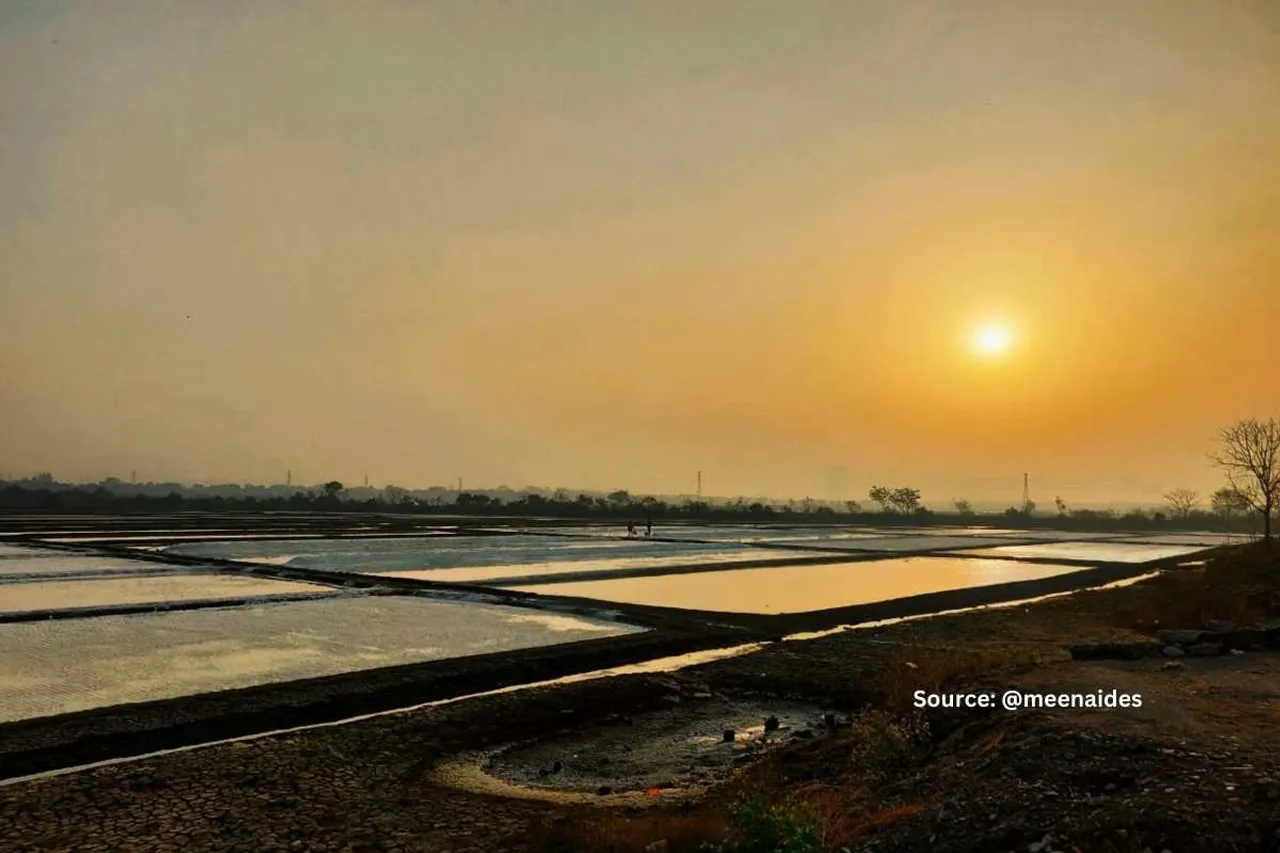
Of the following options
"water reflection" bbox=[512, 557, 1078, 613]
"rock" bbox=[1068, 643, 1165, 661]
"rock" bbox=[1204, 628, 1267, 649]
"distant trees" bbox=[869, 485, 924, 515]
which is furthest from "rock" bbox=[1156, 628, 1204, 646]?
"distant trees" bbox=[869, 485, 924, 515]

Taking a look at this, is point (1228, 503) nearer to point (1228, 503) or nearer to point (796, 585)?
point (1228, 503)

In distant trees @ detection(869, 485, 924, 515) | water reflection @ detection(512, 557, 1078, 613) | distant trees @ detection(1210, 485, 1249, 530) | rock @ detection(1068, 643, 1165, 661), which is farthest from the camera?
distant trees @ detection(869, 485, 924, 515)

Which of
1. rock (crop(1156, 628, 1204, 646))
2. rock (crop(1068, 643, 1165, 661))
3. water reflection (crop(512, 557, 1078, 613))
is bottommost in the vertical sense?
water reflection (crop(512, 557, 1078, 613))

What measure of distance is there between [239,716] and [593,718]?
200 inches

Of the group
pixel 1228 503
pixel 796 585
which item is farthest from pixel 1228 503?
pixel 796 585

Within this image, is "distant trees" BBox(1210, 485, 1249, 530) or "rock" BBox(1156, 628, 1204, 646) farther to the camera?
"distant trees" BBox(1210, 485, 1249, 530)

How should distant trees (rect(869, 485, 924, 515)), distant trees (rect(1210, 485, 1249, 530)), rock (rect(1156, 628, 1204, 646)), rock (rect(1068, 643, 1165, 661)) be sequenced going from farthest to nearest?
1. distant trees (rect(869, 485, 924, 515))
2. distant trees (rect(1210, 485, 1249, 530))
3. rock (rect(1156, 628, 1204, 646))
4. rock (rect(1068, 643, 1165, 661))

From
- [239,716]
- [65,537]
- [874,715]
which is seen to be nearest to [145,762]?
[239,716]

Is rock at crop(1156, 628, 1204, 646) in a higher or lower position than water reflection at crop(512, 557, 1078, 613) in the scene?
higher

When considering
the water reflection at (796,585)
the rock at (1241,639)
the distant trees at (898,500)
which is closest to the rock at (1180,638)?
the rock at (1241,639)

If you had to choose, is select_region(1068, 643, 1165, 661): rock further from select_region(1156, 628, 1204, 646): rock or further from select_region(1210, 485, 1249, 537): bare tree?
select_region(1210, 485, 1249, 537): bare tree

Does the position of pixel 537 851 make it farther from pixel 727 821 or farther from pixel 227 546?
pixel 227 546

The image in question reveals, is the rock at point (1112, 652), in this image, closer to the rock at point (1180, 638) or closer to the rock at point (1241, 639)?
the rock at point (1180, 638)

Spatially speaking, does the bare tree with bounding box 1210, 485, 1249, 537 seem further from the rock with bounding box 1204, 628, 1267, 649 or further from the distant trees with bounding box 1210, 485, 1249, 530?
the rock with bounding box 1204, 628, 1267, 649
